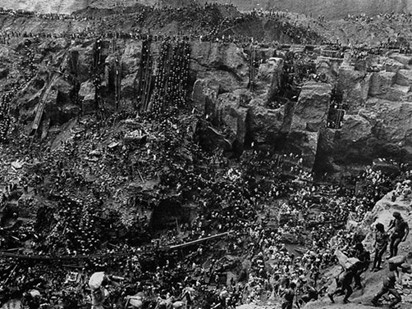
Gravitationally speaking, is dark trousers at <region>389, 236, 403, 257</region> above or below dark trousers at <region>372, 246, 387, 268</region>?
above

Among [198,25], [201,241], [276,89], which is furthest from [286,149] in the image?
[198,25]

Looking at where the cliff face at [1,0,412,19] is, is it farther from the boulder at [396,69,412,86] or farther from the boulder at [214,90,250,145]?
the boulder at [214,90,250,145]

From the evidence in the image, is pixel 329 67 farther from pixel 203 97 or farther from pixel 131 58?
pixel 131 58

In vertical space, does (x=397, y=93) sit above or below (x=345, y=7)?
below

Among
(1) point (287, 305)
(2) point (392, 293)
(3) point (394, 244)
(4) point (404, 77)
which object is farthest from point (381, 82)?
(2) point (392, 293)

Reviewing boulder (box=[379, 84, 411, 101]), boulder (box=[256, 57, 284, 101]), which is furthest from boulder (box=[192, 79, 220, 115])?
boulder (box=[379, 84, 411, 101])

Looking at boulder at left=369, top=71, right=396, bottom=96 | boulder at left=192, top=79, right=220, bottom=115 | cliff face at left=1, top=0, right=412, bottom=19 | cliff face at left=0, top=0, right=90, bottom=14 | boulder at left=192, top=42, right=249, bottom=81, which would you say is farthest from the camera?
cliff face at left=0, top=0, right=90, bottom=14
